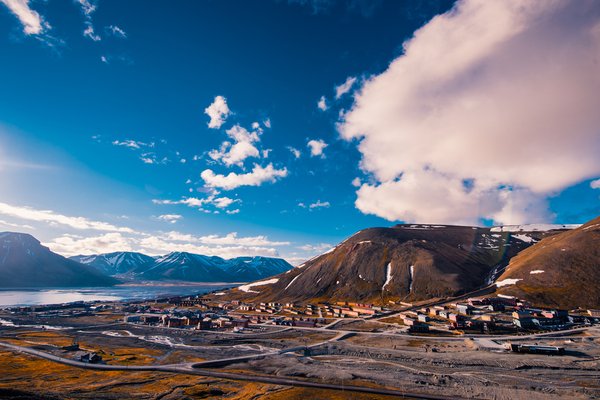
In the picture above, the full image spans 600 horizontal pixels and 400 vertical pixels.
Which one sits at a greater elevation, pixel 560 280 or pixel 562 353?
pixel 560 280

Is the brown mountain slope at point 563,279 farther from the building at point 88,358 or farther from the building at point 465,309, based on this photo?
the building at point 88,358

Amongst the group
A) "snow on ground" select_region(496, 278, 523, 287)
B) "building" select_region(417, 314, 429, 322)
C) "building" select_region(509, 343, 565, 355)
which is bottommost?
"building" select_region(509, 343, 565, 355)

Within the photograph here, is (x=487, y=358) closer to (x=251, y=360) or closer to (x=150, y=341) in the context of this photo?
(x=251, y=360)

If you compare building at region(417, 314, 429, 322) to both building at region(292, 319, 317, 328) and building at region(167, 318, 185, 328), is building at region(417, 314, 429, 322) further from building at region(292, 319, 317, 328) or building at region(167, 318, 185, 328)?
building at region(167, 318, 185, 328)

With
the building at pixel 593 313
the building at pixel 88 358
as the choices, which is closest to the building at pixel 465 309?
the building at pixel 593 313

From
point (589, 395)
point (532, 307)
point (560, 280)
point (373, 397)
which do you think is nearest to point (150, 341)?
point (373, 397)

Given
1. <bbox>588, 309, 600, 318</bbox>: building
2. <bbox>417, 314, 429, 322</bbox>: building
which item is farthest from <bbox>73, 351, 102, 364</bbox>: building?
<bbox>588, 309, 600, 318</bbox>: building

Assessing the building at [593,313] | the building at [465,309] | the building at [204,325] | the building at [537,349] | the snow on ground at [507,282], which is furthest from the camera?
the snow on ground at [507,282]

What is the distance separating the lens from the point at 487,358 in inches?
3211

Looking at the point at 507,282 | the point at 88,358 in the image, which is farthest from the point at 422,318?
the point at 88,358

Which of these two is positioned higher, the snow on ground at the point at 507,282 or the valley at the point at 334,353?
the snow on ground at the point at 507,282

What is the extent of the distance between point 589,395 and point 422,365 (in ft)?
96.2

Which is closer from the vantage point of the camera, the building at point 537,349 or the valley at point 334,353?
the valley at point 334,353

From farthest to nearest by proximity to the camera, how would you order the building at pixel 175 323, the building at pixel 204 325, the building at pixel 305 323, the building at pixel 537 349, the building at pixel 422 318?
the building at pixel 175 323 → the building at pixel 305 323 → the building at pixel 422 318 → the building at pixel 204 325 → the building at pixel 537 349
